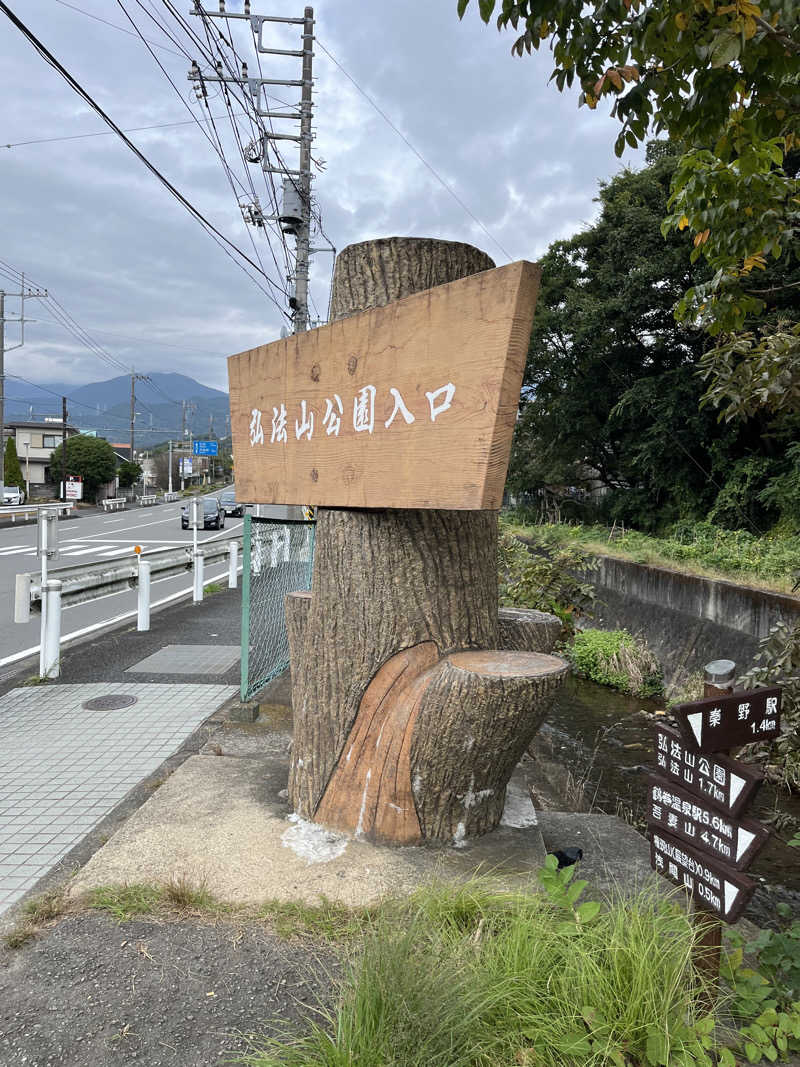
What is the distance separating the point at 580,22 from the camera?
9.27 feet

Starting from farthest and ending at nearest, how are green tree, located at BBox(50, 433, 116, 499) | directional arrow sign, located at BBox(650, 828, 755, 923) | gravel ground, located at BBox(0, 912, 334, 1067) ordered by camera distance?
green tree, located at BBox(50, 433, 116, 499) < directional arrow sign, located at BBox(650, 828, 755, 923) < gravel ground, located at BBox(0, 912, 334, 1067)

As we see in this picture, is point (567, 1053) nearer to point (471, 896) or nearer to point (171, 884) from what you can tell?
point (471, 896)

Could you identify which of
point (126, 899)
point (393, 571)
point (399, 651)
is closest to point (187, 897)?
point (126, 899)

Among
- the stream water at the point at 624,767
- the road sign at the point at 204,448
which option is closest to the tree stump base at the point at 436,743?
the stream water at the point at 624,767

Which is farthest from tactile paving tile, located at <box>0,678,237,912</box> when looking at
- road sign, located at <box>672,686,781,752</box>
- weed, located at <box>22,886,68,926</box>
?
road sign, located at <box>672,686,781,752</box>

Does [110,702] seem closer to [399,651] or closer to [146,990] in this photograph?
[399,651]

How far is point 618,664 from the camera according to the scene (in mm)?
9398

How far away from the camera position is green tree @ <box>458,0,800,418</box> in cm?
253

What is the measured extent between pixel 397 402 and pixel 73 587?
4975 millimetres

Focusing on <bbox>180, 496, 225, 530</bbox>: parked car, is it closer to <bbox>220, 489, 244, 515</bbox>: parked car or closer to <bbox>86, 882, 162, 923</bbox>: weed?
<bbox>220, 489, 244, 515</bbox>: parked car

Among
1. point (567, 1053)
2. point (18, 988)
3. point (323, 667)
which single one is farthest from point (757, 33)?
point (18, 988)

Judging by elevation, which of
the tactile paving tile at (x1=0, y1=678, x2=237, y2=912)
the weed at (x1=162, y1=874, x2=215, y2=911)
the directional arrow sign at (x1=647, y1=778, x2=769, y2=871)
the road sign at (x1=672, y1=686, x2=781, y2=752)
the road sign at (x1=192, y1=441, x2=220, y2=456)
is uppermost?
the road sign at (x1=192, y1=441, x2=220, y2=456)

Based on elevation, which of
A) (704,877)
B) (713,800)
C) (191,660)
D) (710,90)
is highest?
(710,90)

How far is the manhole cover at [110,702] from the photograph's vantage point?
5599 mm
